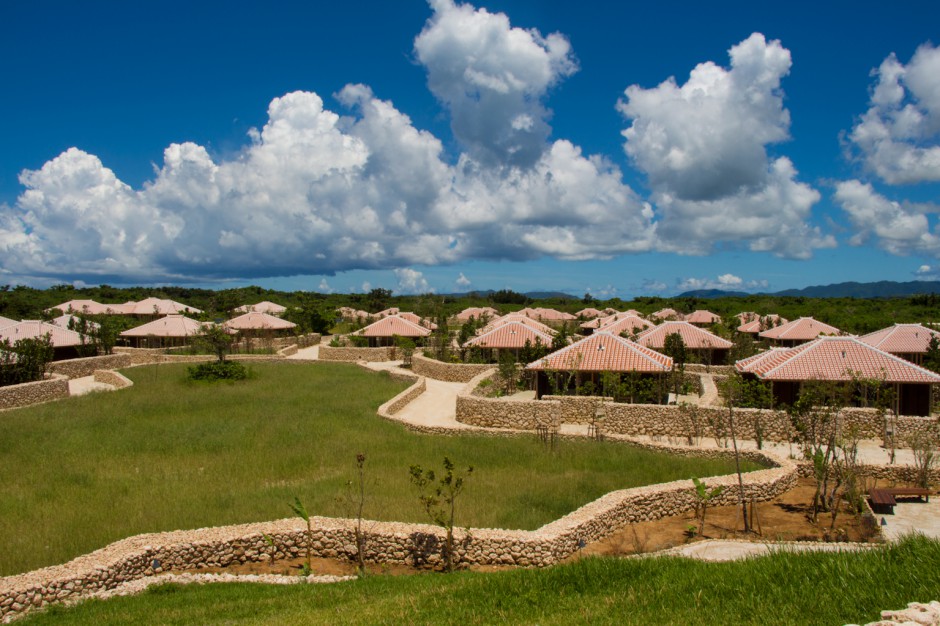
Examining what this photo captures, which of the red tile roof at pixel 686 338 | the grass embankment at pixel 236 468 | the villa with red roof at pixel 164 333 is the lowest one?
the grass embankment at pixel 236 468

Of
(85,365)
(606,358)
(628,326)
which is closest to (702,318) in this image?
(628,326)

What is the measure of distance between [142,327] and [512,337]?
30.4 meters

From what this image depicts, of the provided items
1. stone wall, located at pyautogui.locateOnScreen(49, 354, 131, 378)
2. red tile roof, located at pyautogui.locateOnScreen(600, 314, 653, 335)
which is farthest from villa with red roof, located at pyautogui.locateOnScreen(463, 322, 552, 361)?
A: stone wall, located at pyautogui.locateOnScreen(49, 354, 131, 378)

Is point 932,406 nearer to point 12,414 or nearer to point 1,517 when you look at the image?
point 1,517

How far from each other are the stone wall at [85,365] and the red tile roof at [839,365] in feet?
116

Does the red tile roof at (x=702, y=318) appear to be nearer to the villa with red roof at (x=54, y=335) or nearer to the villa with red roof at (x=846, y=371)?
the villa with red roof at (x=846, y=371)

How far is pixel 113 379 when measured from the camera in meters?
32.0

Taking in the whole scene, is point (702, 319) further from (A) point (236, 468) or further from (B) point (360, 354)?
(A) point (236, 468)

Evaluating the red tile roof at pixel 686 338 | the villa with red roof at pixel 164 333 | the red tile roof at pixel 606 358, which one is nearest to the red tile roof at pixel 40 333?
the villa with red roof at pixel 164 333

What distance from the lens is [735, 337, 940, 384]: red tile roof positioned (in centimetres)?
2108

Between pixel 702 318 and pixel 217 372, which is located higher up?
pixel 702 318

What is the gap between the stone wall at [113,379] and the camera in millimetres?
30634

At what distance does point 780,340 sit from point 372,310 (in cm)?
5884

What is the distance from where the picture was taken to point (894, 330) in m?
33.6
